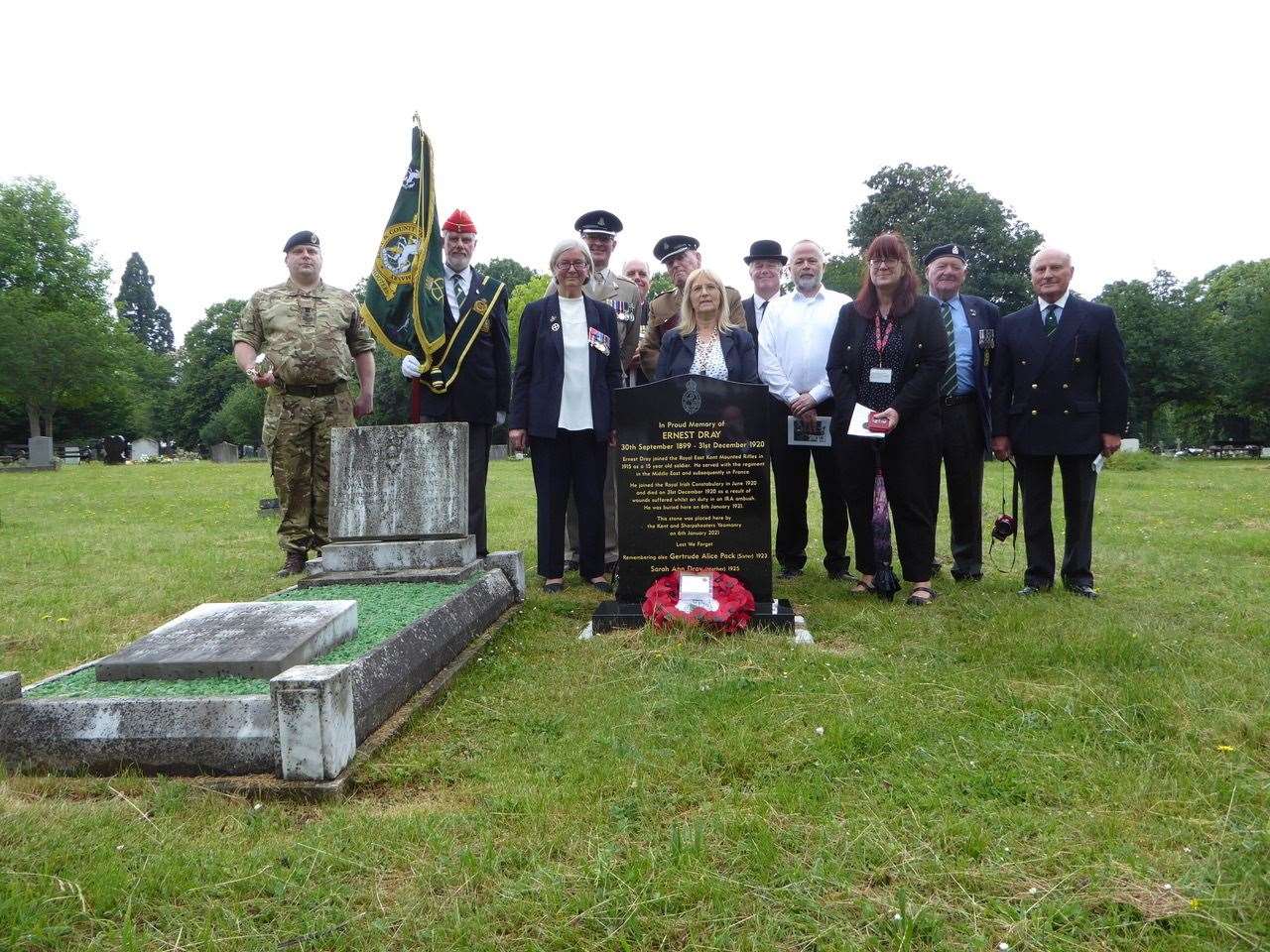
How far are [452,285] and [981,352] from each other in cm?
367

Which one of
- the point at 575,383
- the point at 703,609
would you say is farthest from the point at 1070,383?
the point at 575,383

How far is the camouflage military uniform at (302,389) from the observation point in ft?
20.5

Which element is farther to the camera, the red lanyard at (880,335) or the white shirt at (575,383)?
the white shirt at (575,383)

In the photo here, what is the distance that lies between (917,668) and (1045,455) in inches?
88.9

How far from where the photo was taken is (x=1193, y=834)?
2.33 meters

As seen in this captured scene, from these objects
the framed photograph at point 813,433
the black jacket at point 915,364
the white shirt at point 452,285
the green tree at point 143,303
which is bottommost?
the framed photograph at point 813,433

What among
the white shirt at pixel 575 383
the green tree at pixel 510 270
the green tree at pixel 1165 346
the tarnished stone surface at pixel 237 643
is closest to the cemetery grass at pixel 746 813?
the tarnished stone surface at pixel 237 643

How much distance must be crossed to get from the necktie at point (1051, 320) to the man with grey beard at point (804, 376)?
4.04ft

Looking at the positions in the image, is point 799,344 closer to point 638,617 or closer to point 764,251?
point 764,251

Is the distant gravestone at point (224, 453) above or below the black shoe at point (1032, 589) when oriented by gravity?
above

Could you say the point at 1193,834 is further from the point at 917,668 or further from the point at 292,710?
the point at 292,710

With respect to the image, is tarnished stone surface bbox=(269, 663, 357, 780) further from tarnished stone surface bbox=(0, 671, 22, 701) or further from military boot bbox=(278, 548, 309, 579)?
military boot bbox=(278, 548, 309, 579)

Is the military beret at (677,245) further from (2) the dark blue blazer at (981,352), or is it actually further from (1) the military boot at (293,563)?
(1) the military boot at (293,563)

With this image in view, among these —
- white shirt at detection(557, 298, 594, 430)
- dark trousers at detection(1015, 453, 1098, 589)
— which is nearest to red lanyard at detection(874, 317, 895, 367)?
dark trousers at detection(1015, 453, 1098, 589)
